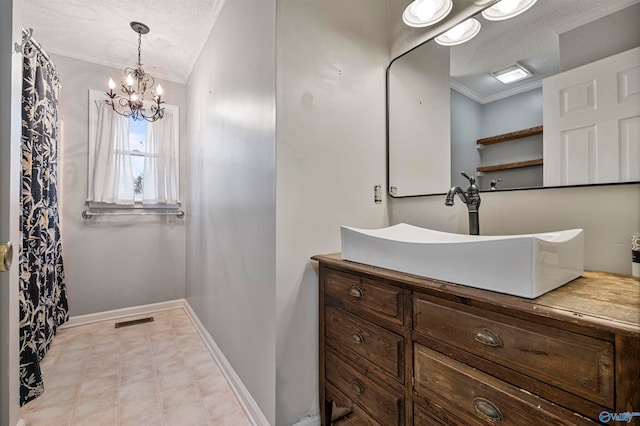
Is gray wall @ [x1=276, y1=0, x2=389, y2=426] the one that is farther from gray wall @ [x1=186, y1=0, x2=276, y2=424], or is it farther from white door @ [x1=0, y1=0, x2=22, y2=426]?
white door @ [x1=0, y1=0, x2=22, y2=426]

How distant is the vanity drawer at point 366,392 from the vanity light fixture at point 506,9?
160 cm

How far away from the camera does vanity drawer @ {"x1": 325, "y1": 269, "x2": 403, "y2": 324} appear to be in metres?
0.97

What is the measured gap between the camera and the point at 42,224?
196 centimetres

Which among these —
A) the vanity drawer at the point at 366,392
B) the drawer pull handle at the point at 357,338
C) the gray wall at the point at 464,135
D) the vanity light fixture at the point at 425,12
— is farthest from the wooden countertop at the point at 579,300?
the vanity light fixture at the point at 425,12

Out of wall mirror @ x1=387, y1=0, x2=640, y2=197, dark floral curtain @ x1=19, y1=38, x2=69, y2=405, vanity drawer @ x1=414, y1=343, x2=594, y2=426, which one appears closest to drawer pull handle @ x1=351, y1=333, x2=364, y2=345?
vanity drawer @ x1=414, y1=343, x2=594, y2=426

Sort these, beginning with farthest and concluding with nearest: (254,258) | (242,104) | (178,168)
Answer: (178,168), (242,104), (254,258)

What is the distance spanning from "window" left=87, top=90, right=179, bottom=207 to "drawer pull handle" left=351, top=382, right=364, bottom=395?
108 inches

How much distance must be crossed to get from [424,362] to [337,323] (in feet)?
1.41

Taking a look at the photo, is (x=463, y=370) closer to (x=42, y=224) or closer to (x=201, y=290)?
(x=201, y=290)

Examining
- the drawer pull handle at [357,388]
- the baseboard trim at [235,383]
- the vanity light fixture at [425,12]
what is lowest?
the baseboard trim at [235,383]

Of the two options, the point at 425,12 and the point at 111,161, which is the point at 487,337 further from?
the point at 111,161

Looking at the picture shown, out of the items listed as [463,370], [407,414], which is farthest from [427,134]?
[407,414]

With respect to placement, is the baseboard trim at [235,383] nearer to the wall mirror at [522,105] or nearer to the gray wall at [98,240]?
the gray wall at [98,240]

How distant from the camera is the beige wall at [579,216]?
95 cm
